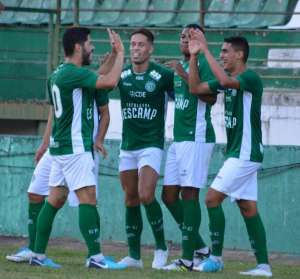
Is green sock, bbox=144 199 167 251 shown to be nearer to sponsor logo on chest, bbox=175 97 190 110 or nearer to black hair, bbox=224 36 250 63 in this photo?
sponsor logo on chest, bbox=175 97 190 110

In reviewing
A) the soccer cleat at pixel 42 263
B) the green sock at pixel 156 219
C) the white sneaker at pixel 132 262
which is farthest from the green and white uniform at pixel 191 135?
the soccer cleat at pixel 42 263

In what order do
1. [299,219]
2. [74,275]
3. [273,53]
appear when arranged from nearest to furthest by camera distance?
1. [74,275]
2. [299,219]
3. [273,53]

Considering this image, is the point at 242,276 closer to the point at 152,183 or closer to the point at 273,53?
the point at 152,183

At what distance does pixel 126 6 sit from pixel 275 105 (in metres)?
5.11

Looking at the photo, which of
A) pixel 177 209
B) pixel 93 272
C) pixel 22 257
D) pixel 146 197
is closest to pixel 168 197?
pixel 177 209

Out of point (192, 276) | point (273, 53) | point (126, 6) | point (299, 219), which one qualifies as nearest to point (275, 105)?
point (273, 53)

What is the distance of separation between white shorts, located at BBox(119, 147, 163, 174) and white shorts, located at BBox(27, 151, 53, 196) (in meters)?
0.73

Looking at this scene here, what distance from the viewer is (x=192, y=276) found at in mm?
10094

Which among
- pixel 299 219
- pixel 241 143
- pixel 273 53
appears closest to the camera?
pixel 241 143

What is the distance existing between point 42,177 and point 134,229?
104cm

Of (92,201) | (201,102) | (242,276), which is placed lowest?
(242,276)

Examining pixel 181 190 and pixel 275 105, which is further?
pixel 275 105

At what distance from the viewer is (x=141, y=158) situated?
1096 cm

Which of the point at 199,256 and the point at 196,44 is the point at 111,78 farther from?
the point at 199,256
